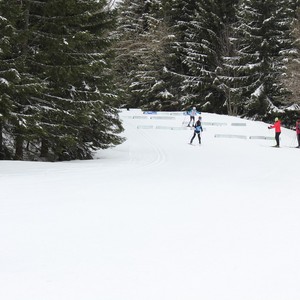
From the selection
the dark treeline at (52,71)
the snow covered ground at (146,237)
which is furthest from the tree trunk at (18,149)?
the snow covered ground at (146,237)

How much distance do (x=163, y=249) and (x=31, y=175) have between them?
6198 millimetres

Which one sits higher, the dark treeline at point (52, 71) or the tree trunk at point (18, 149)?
the dark treeline at point (52, 71)

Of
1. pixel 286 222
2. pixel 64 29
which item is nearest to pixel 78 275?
pixel 286 222

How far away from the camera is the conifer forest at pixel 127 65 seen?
12781mm

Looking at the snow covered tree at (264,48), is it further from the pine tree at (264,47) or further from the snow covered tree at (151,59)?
Result: the snow covered tree at (151,59)

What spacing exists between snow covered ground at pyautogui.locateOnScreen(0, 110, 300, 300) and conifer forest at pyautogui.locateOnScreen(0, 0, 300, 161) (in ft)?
13.2

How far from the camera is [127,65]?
45.4 meters

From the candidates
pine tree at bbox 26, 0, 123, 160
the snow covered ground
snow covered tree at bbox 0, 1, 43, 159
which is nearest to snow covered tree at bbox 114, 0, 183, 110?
pine tree at bbox 26, 0, 123, 160

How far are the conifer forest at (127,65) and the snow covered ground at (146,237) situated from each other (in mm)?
4036

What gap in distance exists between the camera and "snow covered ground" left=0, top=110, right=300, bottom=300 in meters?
3.36

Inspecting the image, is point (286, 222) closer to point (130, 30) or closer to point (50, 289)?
point (50, 289)

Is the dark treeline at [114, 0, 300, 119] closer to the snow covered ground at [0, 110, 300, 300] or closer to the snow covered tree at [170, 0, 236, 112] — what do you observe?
the snow covered tree at [170, 0, 236, 112]

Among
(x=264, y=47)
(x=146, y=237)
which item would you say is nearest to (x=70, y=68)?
(x=146, y=237)

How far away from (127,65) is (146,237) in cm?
4224
